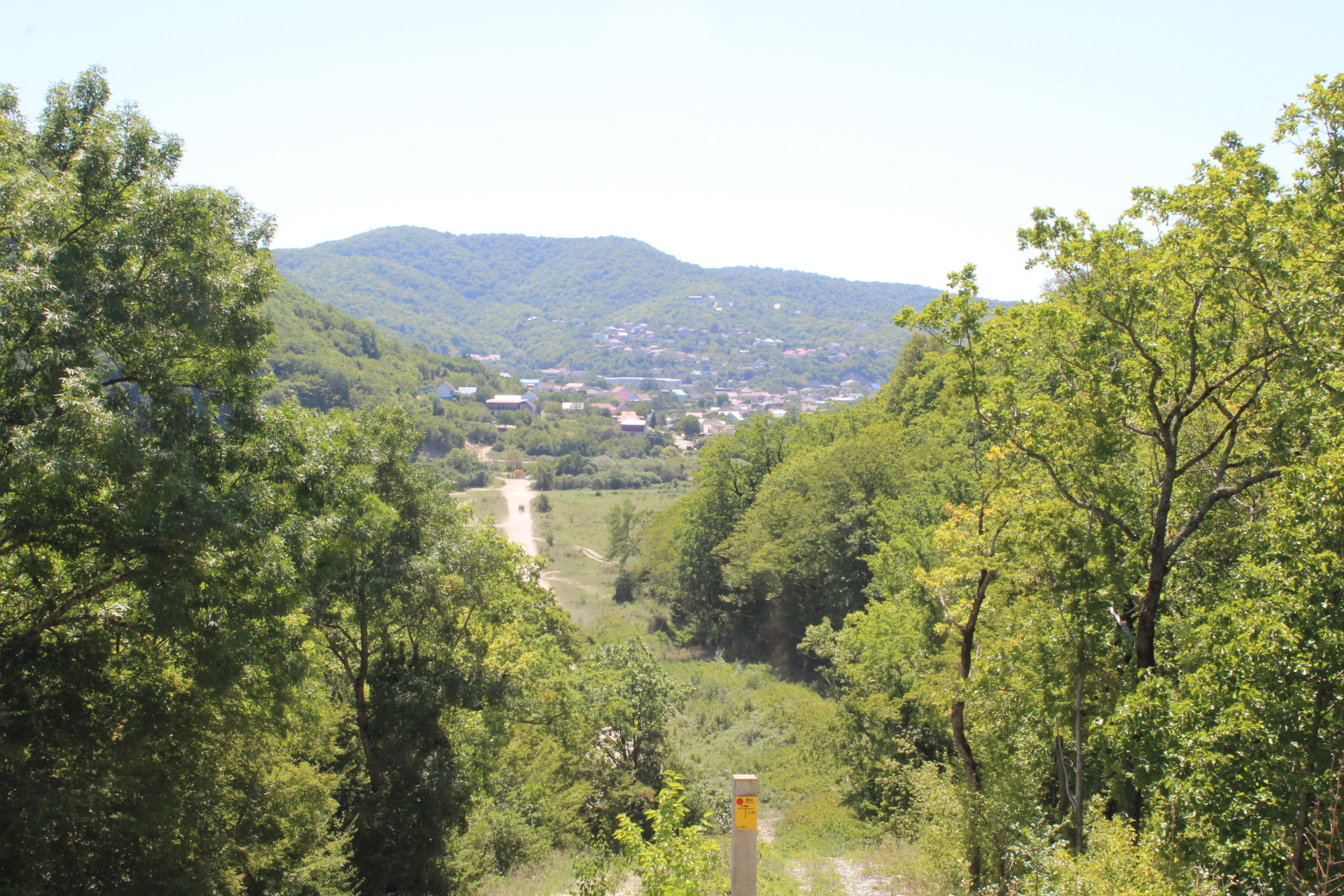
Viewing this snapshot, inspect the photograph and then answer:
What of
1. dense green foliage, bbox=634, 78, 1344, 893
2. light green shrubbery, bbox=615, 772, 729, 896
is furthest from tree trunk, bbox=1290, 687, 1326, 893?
light green shrubbery, bbox=615, 772, 729, 896

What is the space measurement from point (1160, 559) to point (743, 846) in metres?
6.99

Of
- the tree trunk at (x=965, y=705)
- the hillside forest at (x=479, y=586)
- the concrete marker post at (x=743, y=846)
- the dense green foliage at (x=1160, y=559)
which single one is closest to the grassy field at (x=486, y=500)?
the hillside forest at (x=479, y=586)

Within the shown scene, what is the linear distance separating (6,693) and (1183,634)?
13456mm

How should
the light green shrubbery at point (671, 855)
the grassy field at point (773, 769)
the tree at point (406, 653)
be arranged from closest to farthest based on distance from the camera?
the light green shrubbery at point (671, 855), the grassy field at point (773, 769), the tree at point (406, 653)

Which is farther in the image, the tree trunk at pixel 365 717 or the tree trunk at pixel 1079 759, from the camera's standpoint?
the tree trunk at pixel 365 717

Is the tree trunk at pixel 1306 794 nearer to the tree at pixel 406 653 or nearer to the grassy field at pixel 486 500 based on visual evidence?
the tree at pixel 406 653

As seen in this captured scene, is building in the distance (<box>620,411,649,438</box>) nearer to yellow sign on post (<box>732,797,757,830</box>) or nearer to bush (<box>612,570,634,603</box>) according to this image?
bush (<box>612,570,634,603</box>)

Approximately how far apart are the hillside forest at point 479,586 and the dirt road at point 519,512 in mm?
46482

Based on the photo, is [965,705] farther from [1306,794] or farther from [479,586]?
[479,586]

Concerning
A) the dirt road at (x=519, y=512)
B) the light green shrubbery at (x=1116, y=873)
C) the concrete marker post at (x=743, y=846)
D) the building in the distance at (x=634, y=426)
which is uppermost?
the building in the distance at (x=634, y=426)

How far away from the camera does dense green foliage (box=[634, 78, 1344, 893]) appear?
24.7 ft

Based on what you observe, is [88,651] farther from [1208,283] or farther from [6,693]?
[1208,283]

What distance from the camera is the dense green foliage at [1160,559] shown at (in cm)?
752

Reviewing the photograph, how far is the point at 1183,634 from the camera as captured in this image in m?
9.91
